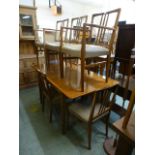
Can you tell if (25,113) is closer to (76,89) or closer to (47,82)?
(47,82)

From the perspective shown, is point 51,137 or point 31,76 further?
point 31,76

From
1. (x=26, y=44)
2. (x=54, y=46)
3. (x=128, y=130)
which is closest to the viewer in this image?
(x=128, y=130)

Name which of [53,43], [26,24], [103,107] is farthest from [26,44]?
[103,107]

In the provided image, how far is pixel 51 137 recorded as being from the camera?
5.10 ft

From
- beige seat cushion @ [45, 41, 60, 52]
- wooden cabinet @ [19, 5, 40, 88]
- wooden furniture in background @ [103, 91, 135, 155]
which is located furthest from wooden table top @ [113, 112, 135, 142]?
wooden cabinet @ [19, 5, 40, 88]

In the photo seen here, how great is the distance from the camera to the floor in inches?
54.6

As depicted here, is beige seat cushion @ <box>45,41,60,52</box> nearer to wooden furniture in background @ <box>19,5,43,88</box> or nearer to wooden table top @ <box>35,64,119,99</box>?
wooden table top @ <box>35,64,119,99</box>

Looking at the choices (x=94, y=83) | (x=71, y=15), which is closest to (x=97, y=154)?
(x=94, y=83)

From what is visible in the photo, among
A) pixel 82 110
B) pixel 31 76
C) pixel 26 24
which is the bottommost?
pixel 82 110

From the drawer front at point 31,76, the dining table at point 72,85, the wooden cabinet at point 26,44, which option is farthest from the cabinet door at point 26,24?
the dining table at point 72,85

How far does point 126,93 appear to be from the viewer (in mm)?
1646

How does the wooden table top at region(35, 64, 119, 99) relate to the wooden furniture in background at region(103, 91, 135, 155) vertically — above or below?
above

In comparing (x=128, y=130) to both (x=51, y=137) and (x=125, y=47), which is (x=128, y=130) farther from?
(x=125, y=47)
